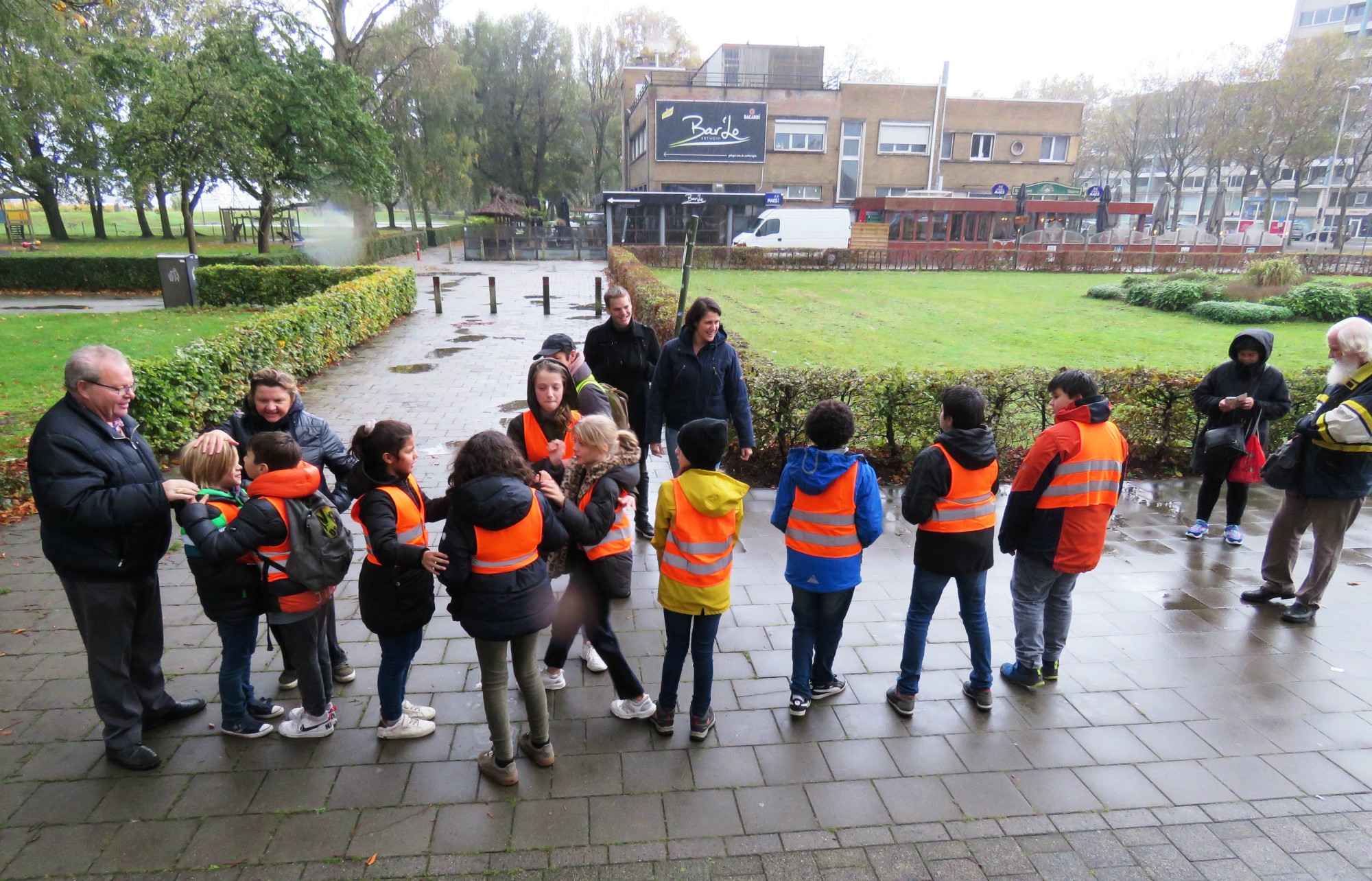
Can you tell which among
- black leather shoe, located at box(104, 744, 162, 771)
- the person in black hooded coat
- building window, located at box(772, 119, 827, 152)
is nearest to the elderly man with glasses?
black leather shoe, located at box(104, 744, 162, 771)

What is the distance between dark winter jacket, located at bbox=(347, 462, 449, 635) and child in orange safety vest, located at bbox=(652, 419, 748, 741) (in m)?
0.97

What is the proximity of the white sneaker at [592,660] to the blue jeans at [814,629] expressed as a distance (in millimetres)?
1026

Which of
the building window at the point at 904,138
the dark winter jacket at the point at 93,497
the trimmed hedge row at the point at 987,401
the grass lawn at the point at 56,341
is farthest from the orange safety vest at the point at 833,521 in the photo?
the building window at the point at 904,138

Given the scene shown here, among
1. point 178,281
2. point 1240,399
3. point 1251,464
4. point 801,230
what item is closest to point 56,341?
point 178,281

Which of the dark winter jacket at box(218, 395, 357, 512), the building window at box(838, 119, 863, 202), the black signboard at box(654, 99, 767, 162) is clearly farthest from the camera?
the building window at box(838, 119, 863, 202)

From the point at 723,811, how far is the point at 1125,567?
12.9 ft

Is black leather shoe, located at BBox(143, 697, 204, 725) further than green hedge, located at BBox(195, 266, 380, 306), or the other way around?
green hedge, located at BBox(195, 266, 380, 306)

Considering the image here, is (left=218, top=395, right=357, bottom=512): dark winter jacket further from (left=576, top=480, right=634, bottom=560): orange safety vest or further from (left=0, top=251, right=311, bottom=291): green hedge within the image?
(left=0, top=251, right=311, bottom=291): green hedge

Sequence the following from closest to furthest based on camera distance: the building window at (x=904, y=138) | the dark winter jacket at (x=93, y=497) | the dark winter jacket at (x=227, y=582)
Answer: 1. the dark winter jacket at (x=93, y=497)
2. the dark winter jacket at (x=227, y=582)
3. the building window at (x=904, y=138)

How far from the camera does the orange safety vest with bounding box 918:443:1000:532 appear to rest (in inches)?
133

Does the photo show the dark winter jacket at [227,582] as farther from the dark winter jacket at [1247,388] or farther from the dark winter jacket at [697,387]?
the dark winter jacket at [1247,388]

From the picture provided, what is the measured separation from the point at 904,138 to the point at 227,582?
48551 mm

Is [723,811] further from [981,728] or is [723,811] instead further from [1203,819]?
[1203,819]

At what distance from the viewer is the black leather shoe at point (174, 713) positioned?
11.0 ft
